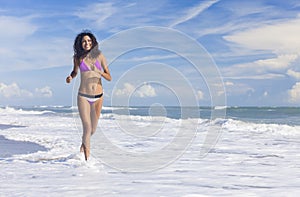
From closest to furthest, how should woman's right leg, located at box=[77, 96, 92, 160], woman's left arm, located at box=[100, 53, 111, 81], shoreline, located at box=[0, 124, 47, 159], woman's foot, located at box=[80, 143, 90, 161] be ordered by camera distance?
woman's left arm, located at box=[100, 53, 111, 81]
woman's right leg, located at box=[77, 96, 92, 160]
woman's foot, located at box=[80, 143, 90, 161]
shoreline, located at box=[0, 124, 47, 159]

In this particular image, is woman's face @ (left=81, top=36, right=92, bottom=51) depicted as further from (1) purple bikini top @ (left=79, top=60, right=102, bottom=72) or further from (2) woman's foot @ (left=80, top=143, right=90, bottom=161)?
(2) woman's foot @ (left=80, top=143, right=90, bottom=161)

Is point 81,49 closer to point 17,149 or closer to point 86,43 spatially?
point 86,43

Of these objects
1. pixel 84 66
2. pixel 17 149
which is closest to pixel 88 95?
pixel 84 66

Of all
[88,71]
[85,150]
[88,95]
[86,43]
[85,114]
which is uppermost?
[86,43]

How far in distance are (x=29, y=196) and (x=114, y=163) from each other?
2.85m

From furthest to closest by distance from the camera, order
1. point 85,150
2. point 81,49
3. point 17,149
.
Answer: point 17,149
point 85,150
point 81,49

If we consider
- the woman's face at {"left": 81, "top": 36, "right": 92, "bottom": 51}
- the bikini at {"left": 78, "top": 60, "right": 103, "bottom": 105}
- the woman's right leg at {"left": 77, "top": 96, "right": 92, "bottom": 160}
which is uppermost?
the woman's face at {"left": 81, "top": 36, "right": 92, "bottom": 51}

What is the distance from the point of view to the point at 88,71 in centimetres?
549

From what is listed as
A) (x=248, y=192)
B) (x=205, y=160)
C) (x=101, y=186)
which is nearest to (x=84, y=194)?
(x=101, y=186)

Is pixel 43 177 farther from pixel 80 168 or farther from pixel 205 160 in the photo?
pixel 205 160

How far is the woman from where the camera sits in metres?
5.45

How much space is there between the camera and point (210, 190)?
468 centimetres

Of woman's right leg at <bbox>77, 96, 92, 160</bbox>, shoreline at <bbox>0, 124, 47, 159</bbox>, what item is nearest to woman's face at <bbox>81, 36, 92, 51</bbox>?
woman's right leg at <bbox>77, 96, 92, 160</bbox>

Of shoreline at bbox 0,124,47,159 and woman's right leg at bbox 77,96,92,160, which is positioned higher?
woman's right leg at bbox 77,96,92,160
